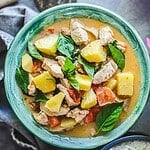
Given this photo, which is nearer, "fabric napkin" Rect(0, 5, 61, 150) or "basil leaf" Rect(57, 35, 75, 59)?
"basil leaf" Rect(57, 35, 75, 59)

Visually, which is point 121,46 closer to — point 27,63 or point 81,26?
point 81,26

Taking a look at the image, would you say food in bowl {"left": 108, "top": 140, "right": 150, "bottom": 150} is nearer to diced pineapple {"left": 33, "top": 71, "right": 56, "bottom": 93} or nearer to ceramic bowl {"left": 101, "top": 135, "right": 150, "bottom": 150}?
ceramic bowl {"left": 101, "top": 135, "right": 150, "bottom": 150}

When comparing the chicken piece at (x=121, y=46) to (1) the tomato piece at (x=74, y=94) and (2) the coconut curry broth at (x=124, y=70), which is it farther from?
(1) the tomato piece at (x=74, y=94)

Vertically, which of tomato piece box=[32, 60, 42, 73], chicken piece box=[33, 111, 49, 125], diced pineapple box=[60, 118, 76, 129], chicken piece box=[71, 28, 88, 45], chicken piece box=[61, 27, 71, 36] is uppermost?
chicken piece box=[71, 28, 88, 45]

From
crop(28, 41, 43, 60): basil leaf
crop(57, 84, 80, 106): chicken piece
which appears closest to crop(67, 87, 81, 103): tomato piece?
crop(57, 84, 80, 106): chicken piece

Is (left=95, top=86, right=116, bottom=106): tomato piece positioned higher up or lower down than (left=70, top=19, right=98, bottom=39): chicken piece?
lower down

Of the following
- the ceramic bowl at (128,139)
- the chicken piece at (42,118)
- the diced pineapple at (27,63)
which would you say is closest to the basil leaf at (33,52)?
the diced pineapple at (27,63)

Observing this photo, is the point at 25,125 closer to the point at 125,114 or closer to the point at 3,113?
the point at 3,113
